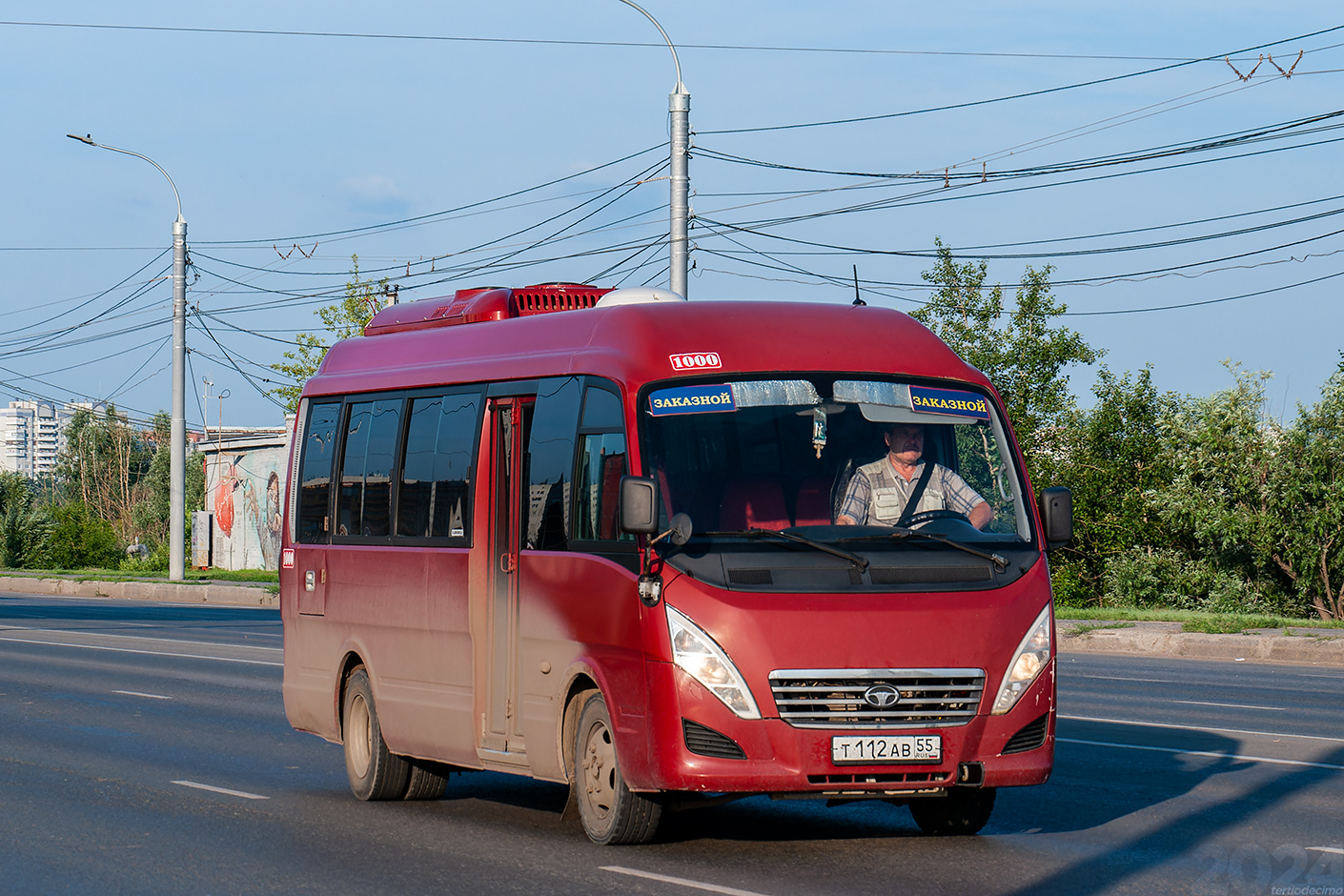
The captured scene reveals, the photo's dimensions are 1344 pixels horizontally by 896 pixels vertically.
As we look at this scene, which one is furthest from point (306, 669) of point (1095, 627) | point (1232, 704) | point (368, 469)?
point (1095, 627)

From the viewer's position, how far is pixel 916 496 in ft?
26.5

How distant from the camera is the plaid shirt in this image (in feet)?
26.1

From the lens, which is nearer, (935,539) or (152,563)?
(935,539)

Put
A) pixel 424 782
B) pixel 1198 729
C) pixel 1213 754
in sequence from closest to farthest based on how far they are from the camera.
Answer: pixel 424 782, pixel 1213 754, pixel 1198 729

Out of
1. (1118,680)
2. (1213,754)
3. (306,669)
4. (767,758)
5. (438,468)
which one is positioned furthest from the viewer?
(1118,680)

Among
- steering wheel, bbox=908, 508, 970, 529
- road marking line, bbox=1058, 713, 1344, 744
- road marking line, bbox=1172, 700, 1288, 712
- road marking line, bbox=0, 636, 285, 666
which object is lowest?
road marking line, bbox=1172, 700, 1288, 712

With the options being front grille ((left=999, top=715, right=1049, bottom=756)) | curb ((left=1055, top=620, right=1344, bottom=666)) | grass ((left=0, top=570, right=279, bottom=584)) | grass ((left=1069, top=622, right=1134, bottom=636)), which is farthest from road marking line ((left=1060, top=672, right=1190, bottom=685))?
grass ((left=0, top=570, right=279, bottom=584))

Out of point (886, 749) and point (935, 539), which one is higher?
point (935, 539)

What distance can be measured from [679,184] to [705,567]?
52.9ft

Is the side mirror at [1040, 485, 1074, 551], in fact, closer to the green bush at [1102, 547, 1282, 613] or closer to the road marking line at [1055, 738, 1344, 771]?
the road marking line at [1055, 738, 1344, 771]

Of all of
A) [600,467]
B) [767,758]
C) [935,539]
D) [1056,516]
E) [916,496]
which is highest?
[600,467]

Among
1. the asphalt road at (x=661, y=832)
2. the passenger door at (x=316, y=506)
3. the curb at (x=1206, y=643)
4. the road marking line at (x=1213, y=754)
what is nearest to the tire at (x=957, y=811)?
the asphalt road at (x=661, y=832)

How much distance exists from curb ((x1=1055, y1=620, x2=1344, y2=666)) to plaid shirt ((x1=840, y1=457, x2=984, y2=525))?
13.9 meters

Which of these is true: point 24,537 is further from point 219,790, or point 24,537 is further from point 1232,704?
point 219,790
